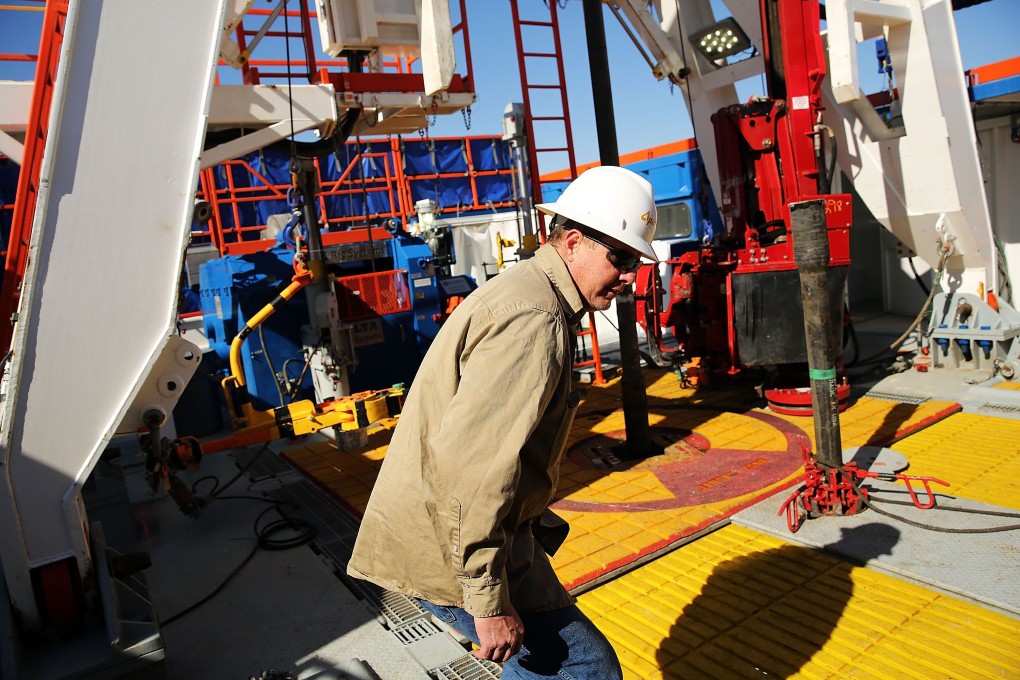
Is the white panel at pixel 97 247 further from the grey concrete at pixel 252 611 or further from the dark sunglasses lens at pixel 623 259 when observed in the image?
the dark sunglasses lens at pixel 623 259

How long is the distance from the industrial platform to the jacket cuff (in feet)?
5.00

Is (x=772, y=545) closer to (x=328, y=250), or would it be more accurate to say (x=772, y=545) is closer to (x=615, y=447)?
(x=615, y=447)

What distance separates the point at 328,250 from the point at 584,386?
340 cm

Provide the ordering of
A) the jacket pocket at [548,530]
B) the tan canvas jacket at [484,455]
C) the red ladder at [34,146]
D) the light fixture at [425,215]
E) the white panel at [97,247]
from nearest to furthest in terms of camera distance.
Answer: the tan canvas jacket at [484,455] → the jacket pocket at [548,530] → the white panel at [97,247] → the red ladder at [34,146] → the light fixture at [425,215]

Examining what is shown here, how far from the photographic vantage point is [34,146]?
3064 millimetres

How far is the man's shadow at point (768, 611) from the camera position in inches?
117

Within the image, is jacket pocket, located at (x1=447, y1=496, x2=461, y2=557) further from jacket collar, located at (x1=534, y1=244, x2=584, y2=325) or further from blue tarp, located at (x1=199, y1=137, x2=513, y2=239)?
blue tarp, located at (x1=199, y1=137, x2=513, y2=239)

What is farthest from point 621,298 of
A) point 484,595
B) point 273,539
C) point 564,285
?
point 484,595

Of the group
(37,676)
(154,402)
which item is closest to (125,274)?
(154,402)

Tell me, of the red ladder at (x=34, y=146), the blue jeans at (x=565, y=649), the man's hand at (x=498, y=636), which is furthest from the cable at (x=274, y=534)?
the man's hand at (x=498, y=636)

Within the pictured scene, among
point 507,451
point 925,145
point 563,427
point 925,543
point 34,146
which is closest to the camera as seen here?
point 507,451

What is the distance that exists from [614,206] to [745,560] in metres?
2.54

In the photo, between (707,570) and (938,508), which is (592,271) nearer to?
(707,570)

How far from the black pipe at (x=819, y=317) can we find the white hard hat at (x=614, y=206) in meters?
2.17
